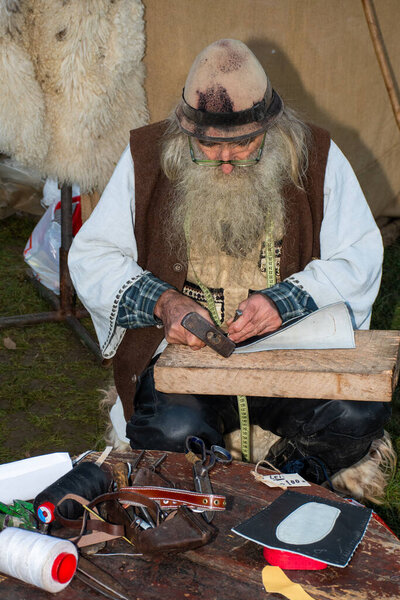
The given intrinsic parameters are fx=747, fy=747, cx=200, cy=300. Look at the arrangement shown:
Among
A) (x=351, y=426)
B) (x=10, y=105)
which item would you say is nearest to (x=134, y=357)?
(x=351, y=426)

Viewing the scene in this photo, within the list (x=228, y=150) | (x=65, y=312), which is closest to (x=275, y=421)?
(x=228, y=150)

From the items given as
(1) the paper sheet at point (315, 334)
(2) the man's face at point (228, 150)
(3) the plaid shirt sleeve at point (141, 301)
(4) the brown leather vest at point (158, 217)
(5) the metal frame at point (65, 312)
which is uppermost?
(2) the man's face at point (228, 150)

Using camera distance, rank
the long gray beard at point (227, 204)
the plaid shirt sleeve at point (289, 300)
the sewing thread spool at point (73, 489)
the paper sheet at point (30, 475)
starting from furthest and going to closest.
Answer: the long gray beard at point (227, 204) → the plaid shirt sleeve at point (289, 300) → the paper sheet at point (30, 475) → the sewing thread spool at point (73, 489)

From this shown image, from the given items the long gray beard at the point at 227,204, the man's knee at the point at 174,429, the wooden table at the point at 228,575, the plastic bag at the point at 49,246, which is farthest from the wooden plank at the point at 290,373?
the plastic bag at the point at 49,246

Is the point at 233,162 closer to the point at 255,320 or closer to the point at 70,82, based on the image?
the point at 255,320

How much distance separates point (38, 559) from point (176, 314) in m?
0.92

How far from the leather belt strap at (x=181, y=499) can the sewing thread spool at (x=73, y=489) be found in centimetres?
9

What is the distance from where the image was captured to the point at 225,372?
1.90 metres

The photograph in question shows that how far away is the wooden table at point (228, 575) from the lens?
4.56 ft

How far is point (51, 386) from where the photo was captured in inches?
144

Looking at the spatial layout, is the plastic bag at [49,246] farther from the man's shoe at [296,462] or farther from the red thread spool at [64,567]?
the red thread spool at [64,567]

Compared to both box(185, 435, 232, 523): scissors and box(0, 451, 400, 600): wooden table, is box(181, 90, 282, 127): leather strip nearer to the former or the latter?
box(185, 435, 232, 523): scissors

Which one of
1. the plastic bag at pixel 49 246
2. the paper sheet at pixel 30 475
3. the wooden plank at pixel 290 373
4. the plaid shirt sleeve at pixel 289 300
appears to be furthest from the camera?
the plastic bag at pixel 49 246

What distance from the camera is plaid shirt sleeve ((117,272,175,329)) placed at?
7.50ft
